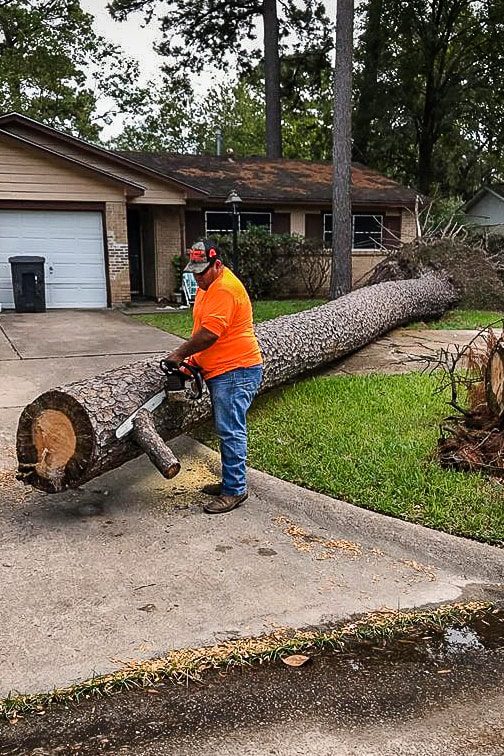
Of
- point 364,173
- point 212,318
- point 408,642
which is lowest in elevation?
point 408,642

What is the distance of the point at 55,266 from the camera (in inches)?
623

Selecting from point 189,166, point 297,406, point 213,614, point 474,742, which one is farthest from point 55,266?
point 474,742

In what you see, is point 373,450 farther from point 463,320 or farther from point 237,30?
point 237,30

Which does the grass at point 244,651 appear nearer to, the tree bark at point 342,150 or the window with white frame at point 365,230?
the tree bark at point 342,150

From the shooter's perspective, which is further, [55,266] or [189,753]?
[55,266]

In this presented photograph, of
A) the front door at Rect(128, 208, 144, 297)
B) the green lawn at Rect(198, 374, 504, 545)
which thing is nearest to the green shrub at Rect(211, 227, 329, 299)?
the front door at Rect(128, 208, 144, 297)

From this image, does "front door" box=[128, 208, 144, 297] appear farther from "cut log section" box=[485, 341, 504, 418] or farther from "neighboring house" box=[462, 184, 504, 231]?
"neighboring house" box=[462, 184, 504, 231]

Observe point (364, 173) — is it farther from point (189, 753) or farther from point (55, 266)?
point (189, 753)

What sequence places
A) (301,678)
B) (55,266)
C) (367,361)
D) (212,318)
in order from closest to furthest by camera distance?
(301,678) → (212,318) → (367,361) → (55,266)

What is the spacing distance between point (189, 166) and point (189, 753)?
2014cm

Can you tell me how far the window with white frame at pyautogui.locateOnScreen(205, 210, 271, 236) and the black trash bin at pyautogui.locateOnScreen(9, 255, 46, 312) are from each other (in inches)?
219

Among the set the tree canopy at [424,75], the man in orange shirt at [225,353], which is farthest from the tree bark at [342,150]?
the tree canopy at [424,75]

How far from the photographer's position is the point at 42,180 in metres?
15.3

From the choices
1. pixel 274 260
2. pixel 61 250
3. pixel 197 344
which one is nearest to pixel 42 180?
pixel 61 250
